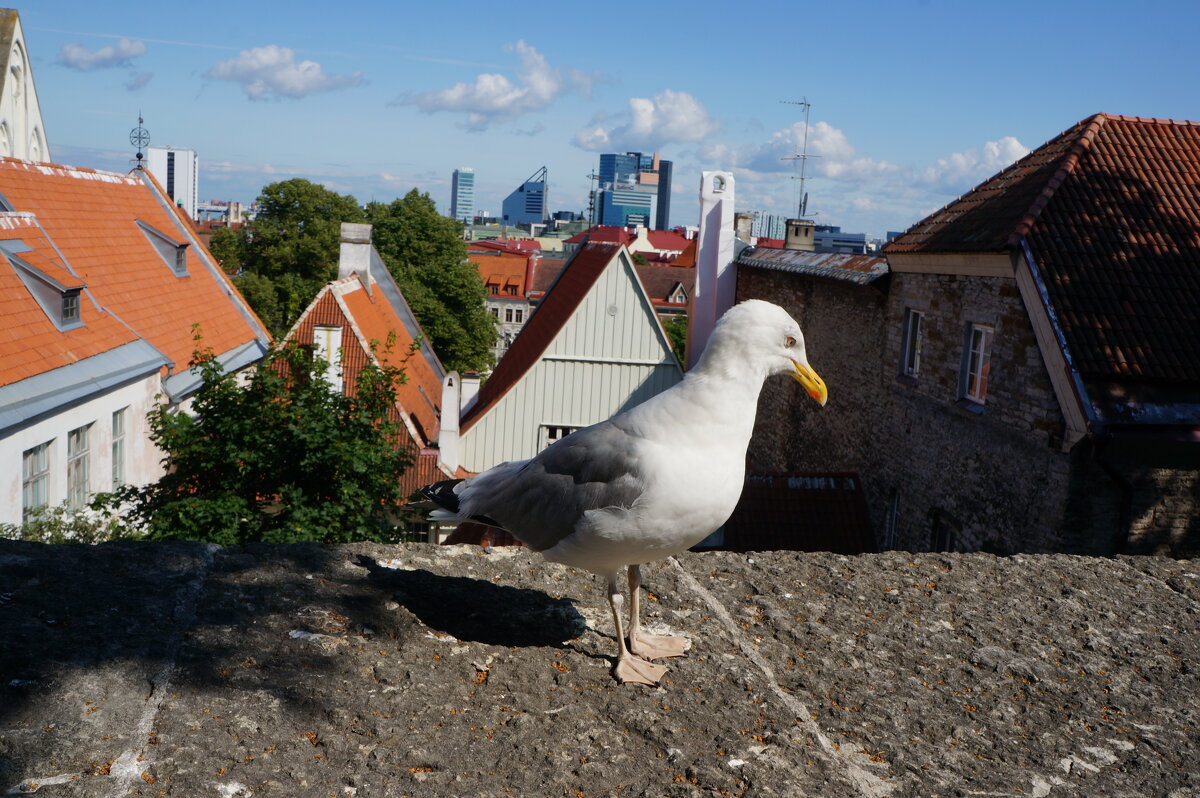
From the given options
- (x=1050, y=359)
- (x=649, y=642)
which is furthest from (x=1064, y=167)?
(x=649, y=642)

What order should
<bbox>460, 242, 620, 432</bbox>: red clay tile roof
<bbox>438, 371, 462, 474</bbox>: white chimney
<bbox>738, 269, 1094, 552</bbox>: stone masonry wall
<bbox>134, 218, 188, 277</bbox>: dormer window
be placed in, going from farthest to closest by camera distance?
<bbox>134, 218, 188, 277</bbox>: dormer window → <bbox>460, 242, 620, 432</bbox>: red clay tile roof → <bbox>438, 371, 462, 474</bbox>: white chimney → <bbox>738, 269, 1094, 552</bbox>: stone masonry wall

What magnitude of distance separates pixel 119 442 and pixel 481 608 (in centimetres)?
1521

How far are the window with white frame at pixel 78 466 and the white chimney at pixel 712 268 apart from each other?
11.9 meters

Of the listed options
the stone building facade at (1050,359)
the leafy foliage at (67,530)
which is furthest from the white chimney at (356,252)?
the leafy foliage at (67,530)

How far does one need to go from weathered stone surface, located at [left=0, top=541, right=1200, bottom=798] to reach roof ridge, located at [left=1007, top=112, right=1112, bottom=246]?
28.3 feet

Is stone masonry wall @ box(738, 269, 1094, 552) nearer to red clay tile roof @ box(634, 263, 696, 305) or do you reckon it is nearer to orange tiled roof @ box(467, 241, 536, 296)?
red clay tile roof @ box(634, 263, 696, 305)

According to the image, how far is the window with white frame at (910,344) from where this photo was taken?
15.0 metres

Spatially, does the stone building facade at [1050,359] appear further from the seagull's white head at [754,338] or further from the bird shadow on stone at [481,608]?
the bird shadow on stone at [481,608]

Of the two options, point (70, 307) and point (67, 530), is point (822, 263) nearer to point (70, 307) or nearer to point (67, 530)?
point (70, 307)

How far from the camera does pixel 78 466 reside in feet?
49.3

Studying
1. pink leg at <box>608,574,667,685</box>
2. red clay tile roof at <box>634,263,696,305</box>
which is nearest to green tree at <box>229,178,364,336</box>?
red clay tile roof at <box>634,263,696,305</box>

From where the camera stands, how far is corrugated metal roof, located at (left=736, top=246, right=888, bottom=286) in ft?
53.8

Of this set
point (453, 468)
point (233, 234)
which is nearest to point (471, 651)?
point (453, 468)

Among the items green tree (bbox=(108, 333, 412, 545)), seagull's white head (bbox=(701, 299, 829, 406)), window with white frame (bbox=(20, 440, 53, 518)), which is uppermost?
seagull's white head (bbox=(701, 299, 829, 406))
